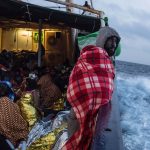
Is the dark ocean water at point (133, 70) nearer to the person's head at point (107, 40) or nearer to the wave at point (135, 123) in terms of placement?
the wave at point (135, 123)

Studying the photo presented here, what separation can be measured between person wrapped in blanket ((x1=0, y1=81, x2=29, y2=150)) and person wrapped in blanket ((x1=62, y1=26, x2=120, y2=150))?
1909 mm

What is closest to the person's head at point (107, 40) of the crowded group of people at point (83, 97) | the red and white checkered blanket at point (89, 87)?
the crowded group of people at point (83, 97)

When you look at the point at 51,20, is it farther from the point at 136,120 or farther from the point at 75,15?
the point at 136,120

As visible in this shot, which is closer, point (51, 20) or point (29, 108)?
point (29, 108)

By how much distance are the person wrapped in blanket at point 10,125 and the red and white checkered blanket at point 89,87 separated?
2104 millimetres

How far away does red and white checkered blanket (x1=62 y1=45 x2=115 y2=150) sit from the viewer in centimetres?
342


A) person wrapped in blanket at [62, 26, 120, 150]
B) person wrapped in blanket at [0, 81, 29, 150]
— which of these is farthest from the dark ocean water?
person wrapped in blanket at [62, 26, 120, 150]

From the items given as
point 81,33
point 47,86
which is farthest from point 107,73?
point 81,33

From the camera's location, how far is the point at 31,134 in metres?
6.09

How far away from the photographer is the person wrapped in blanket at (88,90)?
3.32 meters

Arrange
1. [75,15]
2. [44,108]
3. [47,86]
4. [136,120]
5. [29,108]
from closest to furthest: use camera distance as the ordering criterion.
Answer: [29,108] < [44,108] < [47,86] < [75,15] < [136,120]

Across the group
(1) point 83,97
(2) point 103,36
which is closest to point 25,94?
(2) point 103,36

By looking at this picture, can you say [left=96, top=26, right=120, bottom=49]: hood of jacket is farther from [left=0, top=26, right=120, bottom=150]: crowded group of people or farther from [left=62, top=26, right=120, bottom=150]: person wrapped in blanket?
[left=62, top=26, right=120, bottom=150]: person wrapped in blanket

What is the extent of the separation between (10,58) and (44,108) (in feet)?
14.1
